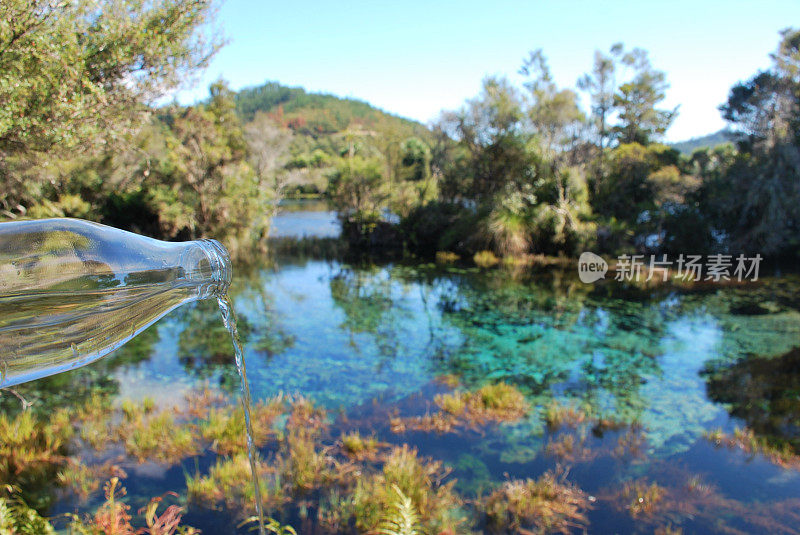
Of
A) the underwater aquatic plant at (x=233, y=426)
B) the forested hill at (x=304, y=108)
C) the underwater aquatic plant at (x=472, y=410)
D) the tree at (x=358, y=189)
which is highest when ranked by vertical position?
the forested hill at (x=304, y=108)

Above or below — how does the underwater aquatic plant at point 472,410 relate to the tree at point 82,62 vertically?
below

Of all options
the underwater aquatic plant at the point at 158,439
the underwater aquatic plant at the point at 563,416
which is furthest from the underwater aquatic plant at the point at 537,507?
the underwater aquatic plant at the point at 158,439

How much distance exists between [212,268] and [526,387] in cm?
568

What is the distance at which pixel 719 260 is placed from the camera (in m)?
14.7

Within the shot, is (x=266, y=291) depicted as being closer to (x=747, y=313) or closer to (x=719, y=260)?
(x=747, y=313)

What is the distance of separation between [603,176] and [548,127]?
10.2 ft

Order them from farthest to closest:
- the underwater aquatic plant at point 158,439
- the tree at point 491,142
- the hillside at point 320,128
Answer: the hillside at point 320,128, the tree at point 491,142, the underwater aquatic plant at point 158,439

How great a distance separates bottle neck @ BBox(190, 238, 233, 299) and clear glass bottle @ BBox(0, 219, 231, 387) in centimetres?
5

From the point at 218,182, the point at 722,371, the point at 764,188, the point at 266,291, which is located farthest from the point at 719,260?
the point at 218,182

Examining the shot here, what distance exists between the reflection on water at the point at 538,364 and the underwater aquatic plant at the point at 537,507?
6.8 inches

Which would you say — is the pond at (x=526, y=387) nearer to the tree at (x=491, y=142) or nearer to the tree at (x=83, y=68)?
the tree at (x=83, y=68)

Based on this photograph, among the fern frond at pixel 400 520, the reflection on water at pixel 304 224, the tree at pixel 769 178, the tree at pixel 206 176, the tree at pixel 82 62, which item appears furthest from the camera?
the reflection on water at pixel 304 224

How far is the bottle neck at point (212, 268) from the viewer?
173 centimetres

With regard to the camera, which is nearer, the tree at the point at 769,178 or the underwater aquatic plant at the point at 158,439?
the underwater aquatic plant at the point at 158,439
